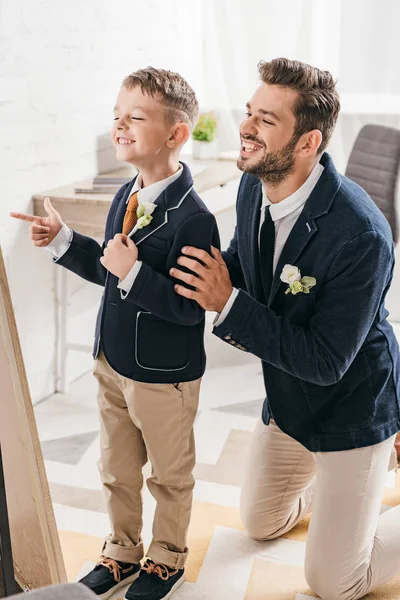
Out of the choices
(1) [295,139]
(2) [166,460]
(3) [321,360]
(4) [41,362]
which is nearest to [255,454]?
(2) [166,460]

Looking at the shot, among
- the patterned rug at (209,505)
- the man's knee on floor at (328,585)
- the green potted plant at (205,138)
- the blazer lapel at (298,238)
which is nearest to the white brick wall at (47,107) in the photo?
the patterned rug at (209,505)

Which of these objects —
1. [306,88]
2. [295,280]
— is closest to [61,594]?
[295,280]

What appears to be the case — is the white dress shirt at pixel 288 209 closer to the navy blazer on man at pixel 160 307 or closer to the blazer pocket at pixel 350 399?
the navy blazer on man at pixel 160 307

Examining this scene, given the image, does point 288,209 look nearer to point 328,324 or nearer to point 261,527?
point 328,324

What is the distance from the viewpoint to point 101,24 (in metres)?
2.94

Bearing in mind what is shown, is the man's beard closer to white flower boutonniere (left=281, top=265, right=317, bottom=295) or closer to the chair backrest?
white flower boutonniere (left=281, top=265, right=317, bottom=295)

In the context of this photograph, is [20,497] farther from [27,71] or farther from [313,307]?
[27,71]

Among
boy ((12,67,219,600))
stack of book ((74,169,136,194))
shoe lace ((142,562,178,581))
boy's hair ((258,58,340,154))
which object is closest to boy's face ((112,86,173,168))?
boy ((12,67,219,600))

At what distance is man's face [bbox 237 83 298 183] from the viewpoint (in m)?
1.58

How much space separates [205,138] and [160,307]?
85.7 inches

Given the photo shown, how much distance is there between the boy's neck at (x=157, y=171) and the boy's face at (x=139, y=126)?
0.03 m

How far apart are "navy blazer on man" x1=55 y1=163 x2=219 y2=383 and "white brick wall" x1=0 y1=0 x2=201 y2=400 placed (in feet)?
3.10

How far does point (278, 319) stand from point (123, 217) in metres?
0.40

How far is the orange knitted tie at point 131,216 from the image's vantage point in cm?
164
